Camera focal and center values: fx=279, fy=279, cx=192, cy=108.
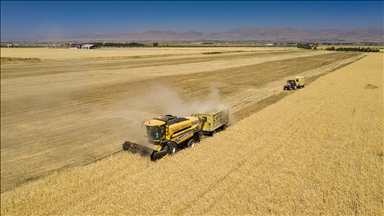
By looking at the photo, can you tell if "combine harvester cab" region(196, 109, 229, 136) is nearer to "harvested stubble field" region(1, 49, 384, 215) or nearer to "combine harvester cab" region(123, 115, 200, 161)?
"harvested stubble field" region(1, 49, 384, 215)

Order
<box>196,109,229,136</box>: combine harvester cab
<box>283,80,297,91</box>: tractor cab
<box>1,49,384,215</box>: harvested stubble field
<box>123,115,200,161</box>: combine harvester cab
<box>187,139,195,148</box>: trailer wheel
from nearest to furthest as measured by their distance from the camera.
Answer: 1. <box>1,49,384,215</box>: harvested stubble field
2. <box>123,115,200,161</box>: combine harvester cab
3. <box>187,139,195,148</box>: trailer wheel
4. <box>196,109,229,136</box>: combine harvester cab
5. <box>283,80,297,91</box>: tractor cab

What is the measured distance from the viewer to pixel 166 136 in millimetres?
15625

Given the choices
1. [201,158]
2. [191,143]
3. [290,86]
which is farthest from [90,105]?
[290,86]

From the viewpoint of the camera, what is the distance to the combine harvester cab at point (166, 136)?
15.3 m

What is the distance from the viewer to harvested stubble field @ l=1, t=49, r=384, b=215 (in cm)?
1154

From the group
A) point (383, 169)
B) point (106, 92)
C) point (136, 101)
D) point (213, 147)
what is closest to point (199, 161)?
point (213, 147)

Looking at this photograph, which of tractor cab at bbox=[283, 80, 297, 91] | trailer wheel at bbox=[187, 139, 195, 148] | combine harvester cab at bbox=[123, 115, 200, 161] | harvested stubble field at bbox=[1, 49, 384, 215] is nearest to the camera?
harvested stubble field at bbox=[1, 49, 384, 215]

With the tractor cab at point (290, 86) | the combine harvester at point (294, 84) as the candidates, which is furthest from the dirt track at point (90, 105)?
the combine harvester at point (294, 84)

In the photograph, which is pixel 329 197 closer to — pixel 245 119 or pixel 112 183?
pixel 112 183

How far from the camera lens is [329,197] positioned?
11570mm

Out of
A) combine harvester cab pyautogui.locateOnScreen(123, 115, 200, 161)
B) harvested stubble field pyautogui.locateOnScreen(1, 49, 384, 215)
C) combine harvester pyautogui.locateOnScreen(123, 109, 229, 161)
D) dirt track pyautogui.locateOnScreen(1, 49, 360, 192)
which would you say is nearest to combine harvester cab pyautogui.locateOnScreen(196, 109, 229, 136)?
combine harvester pyautogui.locateOnScreen(123, 109, 229, 161)

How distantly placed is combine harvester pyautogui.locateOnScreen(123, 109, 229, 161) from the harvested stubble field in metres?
0.55

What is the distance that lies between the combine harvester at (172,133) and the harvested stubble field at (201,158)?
0.55 meters

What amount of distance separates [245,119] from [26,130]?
17.6 m
